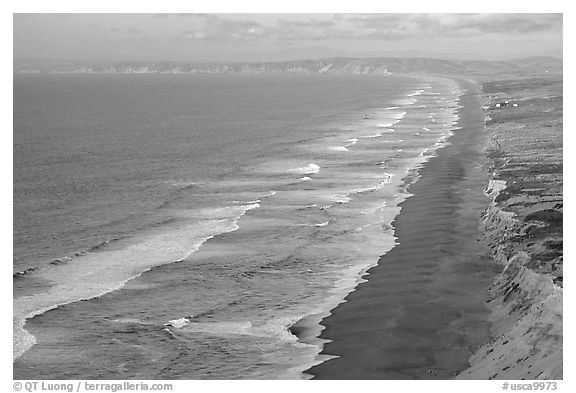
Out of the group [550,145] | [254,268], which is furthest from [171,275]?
[550,145]

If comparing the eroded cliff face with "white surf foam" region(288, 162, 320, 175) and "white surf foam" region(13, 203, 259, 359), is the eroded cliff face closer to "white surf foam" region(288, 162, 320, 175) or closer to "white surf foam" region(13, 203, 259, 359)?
"white surf foam" region(288, 162, 320, 175)

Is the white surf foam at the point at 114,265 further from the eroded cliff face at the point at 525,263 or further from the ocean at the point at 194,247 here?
the eroded cliff face at the point at 525,263

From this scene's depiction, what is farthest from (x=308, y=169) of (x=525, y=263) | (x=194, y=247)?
(x=525, y=263)

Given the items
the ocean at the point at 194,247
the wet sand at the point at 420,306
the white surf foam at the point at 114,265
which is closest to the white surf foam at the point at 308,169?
the ocean at the point at 194,247

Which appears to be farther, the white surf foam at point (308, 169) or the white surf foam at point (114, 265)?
the white surf foam at point (308, 169)

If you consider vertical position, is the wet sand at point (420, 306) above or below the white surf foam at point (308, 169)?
below

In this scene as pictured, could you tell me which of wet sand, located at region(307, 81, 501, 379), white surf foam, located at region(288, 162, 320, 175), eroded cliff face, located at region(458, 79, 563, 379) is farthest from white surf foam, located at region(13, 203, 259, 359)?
white surf foam, located at region(288, 162, 320, 175)
